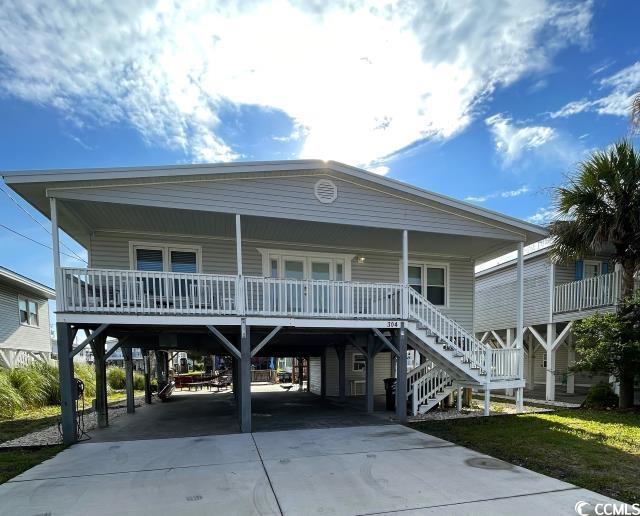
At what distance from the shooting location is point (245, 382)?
8016 millimetres

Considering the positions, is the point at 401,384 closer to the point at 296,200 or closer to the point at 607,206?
the point at 296,200

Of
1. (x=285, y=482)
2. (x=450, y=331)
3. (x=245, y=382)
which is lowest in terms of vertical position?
(x=285, y=482)

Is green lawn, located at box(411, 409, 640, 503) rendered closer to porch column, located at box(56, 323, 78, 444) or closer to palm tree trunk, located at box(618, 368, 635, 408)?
palm tree trunk, located at box(618, 368, 635, 408)

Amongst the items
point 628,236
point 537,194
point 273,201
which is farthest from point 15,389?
point 628,236

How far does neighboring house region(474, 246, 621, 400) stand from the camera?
478 inches

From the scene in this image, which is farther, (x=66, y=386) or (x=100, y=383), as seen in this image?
(x=100, y=383)

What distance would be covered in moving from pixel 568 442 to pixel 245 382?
6.17 m

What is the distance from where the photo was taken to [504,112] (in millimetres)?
13102

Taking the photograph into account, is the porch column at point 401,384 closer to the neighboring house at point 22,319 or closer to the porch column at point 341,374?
the porch column at point 341,374

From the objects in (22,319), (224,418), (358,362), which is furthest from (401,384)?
(22,319)

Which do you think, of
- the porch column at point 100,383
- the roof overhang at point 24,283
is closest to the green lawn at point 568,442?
the porch column at point 100,383

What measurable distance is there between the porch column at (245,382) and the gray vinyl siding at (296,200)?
110 inches

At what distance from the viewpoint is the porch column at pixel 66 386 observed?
24.4 ft

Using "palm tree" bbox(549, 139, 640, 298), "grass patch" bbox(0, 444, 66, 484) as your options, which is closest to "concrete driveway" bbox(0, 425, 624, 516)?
"grass patch" bbox(0, 444, 66, 484)
